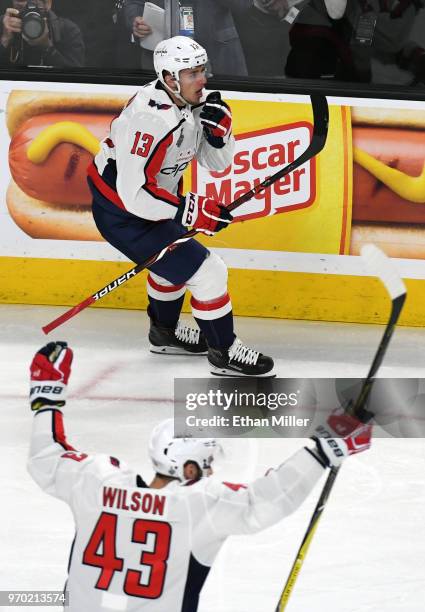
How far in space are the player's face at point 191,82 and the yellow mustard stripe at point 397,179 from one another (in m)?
1.04

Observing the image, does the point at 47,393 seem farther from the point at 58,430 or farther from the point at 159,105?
the point at 159,105

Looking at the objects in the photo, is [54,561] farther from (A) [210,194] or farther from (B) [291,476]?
(A) [210,194]

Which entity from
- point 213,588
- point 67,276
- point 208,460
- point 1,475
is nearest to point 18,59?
point 67,276

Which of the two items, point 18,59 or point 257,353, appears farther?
point 18,59

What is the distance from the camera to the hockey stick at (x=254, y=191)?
506 cm

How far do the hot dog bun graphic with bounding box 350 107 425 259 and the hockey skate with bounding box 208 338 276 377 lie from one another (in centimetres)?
84

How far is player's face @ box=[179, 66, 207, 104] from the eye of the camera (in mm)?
4941

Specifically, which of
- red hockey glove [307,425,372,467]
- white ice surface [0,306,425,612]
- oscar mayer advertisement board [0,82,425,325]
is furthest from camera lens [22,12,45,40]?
red hockey glove [307,425,372,467]

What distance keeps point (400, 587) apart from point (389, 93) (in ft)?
9.63

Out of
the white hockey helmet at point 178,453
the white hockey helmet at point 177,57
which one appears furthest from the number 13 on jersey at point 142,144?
the white hockey helmet at point 178,453

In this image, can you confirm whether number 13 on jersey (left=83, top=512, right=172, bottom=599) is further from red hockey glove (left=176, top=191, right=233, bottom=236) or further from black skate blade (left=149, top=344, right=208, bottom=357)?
black skate blade (left=149, top=344, right=208, bottom=357)

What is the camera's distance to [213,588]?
3.29 m

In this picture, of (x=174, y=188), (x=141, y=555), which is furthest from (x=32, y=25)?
(x=141, y=555)

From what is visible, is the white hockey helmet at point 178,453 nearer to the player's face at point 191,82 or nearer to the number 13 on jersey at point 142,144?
the number 13 on jersey at point 142,144
